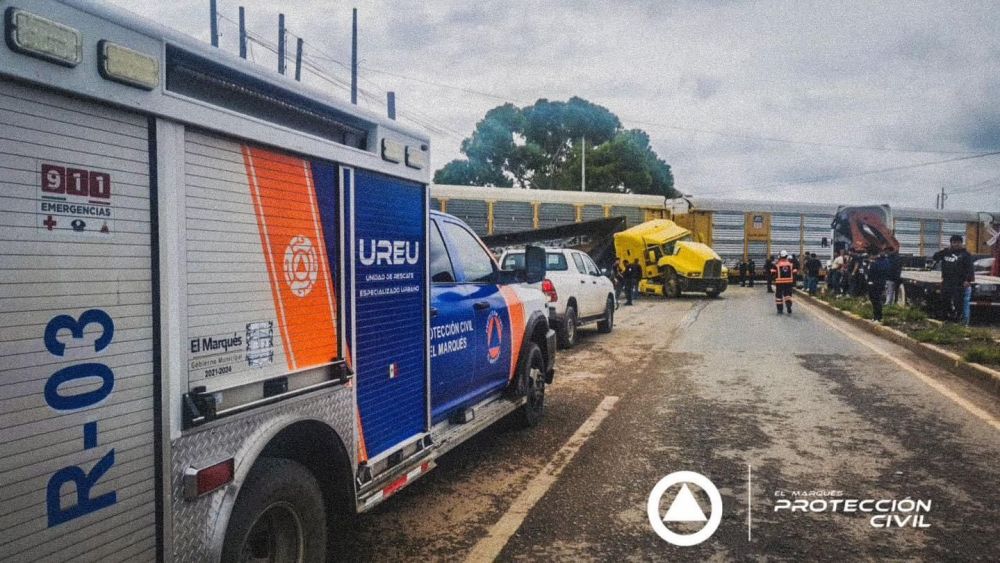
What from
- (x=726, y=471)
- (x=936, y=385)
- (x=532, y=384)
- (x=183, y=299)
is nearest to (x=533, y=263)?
(x=532, y=384)

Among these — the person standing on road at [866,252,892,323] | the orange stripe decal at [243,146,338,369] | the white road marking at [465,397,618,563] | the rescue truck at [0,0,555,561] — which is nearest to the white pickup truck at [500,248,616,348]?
the white road marking at [465,397,618,563]

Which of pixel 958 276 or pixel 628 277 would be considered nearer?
pixel 958 276

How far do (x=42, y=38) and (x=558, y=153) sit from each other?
54.8 metres

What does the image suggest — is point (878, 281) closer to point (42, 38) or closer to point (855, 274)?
point (855, 274)

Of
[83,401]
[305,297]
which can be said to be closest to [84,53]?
[83,401]

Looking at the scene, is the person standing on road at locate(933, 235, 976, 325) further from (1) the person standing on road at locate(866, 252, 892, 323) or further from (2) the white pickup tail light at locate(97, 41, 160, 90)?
(2) the white pickup tail light at locate(97, 41, 160, 90)

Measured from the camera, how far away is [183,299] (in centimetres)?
238

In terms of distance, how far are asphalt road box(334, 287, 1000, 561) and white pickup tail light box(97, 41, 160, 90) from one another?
2175mm

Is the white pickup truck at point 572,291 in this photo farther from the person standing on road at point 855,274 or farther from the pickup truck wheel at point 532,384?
the person standing on road at point 855,274

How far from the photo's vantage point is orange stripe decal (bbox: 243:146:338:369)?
2.81 metres

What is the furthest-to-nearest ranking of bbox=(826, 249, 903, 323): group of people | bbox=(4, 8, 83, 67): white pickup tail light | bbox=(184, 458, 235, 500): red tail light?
bbox=(826, 249, 903, 323): group of people < bbox=(184, 458, 235, 500): red tail light < bbox=(4, 8, 83, 67): white pickup tail light

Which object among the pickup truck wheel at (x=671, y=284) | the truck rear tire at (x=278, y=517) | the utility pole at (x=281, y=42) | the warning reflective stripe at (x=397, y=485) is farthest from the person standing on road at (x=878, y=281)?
the utility pole at (x=281, y=42)

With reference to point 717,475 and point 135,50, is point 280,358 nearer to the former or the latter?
point 135,50

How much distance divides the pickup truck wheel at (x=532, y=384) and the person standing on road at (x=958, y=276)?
1052cm
